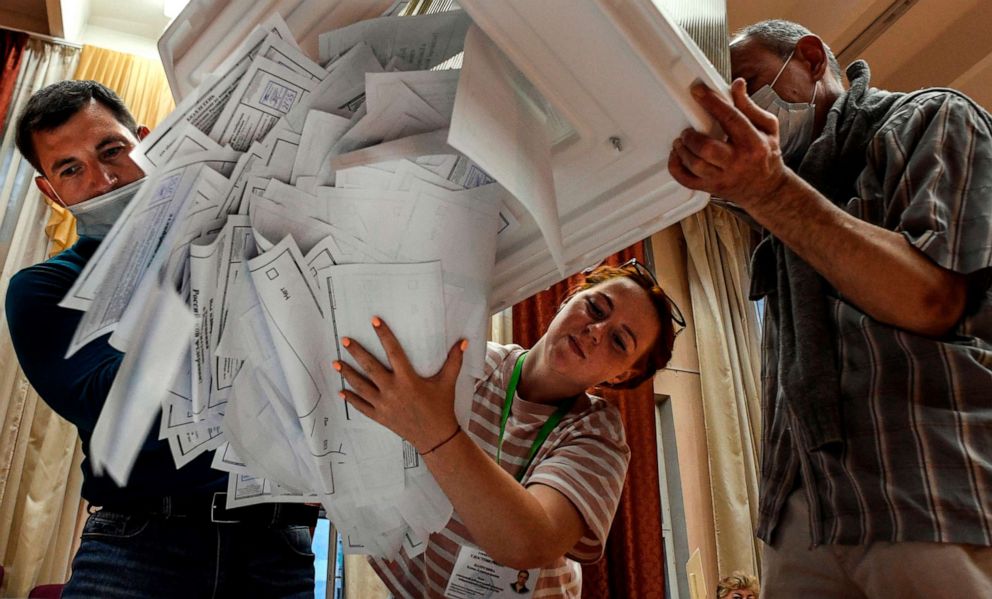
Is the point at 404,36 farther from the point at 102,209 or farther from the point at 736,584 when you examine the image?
the point at 736,584

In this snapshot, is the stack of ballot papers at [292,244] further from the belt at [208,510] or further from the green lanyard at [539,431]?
the green lanyard at [539,431]

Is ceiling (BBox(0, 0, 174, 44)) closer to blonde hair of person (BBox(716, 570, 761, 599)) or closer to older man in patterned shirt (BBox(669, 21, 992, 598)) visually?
older man in patterned shirt (BBox(669, 21, 992, 598))

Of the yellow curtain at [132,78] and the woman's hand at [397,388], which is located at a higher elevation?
the yellow curtain at [132,78]

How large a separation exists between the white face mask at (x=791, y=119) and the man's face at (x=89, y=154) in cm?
76

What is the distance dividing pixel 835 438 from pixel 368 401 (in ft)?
1.59

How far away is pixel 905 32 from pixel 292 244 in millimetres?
3562

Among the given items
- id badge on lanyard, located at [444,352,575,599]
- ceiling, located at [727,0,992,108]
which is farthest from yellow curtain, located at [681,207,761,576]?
id badge on lanyard, located at [444,352,575,599]

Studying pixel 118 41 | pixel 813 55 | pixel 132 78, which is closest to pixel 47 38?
pixel 118 41

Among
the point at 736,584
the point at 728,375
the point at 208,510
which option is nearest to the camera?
the point at 208,510

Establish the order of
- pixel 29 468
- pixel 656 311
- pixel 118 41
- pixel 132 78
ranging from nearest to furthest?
1. pixel 656 311
2. pixel 29 468
3. pixel 132 78
4. pixel 118 41

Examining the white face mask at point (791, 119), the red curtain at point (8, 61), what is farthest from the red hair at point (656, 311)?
the red curtain at point (8, 61)

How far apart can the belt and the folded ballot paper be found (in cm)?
26

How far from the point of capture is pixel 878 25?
3.18 meters

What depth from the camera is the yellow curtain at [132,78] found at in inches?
119
